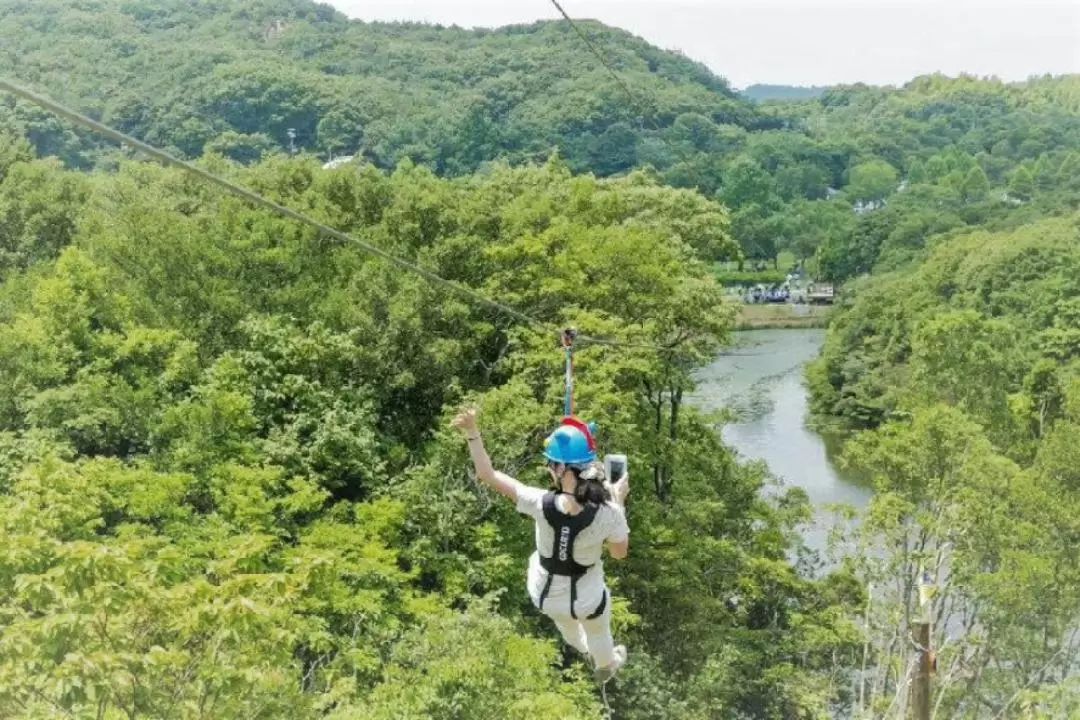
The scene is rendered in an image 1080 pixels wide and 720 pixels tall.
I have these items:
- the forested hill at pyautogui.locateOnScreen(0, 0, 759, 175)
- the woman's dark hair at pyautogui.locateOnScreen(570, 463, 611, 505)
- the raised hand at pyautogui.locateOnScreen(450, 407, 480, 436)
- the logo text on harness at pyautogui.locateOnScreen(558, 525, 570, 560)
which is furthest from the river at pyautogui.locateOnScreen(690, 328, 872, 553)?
the forested hill at pyautogui.locateOnScreen(0, 0, 759, 175)

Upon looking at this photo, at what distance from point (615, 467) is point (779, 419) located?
37.2 metres

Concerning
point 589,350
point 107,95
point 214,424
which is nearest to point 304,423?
point 214,424

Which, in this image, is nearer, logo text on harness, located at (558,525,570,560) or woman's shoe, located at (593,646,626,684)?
logo text on harness, located at (558,525,570,560)

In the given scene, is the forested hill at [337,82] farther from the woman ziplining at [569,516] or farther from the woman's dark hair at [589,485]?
the woman's dark hair at [589,485]

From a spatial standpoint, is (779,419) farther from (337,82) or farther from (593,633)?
(337,82)

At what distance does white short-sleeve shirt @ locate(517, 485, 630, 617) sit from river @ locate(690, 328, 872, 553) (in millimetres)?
19788

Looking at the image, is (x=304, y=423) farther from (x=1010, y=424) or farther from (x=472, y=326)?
(x=1010, y=424)

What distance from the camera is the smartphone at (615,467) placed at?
5750mm

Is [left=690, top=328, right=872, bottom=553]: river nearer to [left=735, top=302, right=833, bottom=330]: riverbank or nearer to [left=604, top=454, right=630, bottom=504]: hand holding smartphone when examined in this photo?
[left=735, top=302, right=833, bottom=330]: riverbank

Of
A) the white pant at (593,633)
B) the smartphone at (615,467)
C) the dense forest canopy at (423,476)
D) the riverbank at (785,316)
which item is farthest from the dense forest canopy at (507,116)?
the smartphone at (615,467)

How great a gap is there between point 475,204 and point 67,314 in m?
7.44

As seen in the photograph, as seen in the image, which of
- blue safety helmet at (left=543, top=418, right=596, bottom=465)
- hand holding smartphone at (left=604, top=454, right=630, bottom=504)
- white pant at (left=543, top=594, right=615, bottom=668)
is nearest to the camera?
blue safety helmet at (left=543, top=418, right=596, bottom=465)

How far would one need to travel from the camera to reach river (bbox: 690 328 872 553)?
108 ft

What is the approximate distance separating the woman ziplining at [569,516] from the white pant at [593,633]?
31mm
